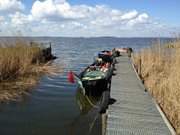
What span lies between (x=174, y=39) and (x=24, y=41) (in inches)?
458

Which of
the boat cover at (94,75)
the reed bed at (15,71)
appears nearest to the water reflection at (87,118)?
the boat cover at (94,75)

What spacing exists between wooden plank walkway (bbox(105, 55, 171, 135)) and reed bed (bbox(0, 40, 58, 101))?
4.26 metres

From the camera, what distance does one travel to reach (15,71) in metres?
16.3

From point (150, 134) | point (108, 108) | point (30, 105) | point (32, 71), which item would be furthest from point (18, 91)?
point (150, 134)

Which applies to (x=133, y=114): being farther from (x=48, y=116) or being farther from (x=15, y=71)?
(x=15, y=71)

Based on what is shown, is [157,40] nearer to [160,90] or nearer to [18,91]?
[160,90]

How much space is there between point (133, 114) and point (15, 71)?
9282 mm

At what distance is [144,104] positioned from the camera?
9.45m

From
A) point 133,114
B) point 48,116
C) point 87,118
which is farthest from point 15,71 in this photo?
point 133,114

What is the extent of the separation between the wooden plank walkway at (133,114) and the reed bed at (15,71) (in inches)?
168

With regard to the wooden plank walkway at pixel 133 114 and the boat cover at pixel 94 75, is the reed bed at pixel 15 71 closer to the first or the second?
the boat cover at pixel 94 75

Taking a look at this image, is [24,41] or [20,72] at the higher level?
[24,41]

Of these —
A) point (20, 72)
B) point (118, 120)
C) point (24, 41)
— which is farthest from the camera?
point (24, 41)

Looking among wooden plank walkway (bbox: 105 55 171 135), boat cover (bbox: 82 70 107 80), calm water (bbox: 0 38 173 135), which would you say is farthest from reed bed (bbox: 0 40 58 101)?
wooden plank walkway (bbox: 105 55 171 135)
